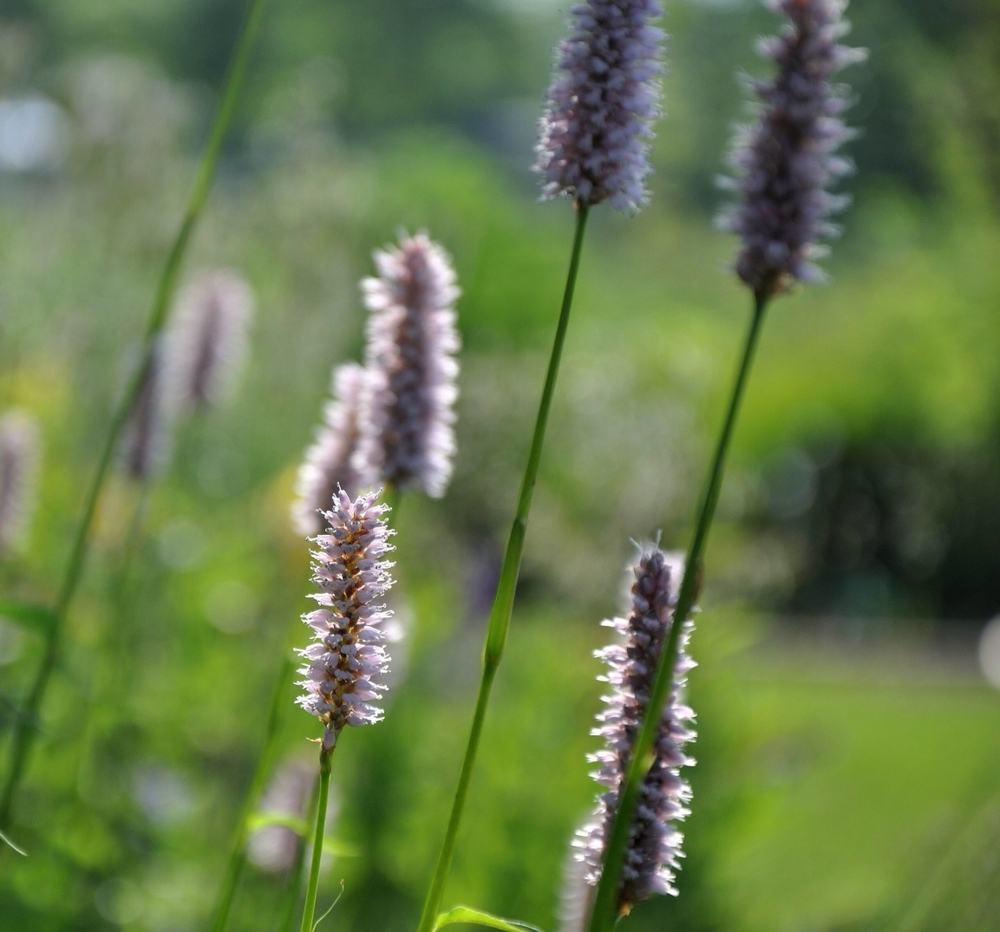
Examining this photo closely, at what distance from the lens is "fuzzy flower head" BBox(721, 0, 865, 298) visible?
3.67ft

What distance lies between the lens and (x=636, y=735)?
115 centimetres

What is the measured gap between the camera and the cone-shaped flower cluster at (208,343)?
350cm

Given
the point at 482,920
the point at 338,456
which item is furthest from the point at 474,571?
the point at 482,920

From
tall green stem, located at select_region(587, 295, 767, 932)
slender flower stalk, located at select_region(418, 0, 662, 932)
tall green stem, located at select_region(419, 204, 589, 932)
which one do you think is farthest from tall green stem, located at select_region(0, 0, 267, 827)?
tall green stem, located at select_region(587, 295, 767, 932)

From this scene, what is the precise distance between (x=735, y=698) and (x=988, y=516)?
1120 centimetres

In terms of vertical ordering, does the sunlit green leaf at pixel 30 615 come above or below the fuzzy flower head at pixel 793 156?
below

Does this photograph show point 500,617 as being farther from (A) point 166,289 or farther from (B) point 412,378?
(A) point 166,289

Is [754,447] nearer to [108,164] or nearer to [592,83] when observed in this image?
[108,164]

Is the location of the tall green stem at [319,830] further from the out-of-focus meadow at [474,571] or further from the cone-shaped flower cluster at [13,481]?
the cone-shaped flower cluster at [13,481]

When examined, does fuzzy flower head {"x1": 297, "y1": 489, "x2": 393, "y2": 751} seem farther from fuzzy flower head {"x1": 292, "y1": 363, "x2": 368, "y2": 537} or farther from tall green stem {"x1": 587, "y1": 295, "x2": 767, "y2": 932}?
fuzzy flower head {"x1": 292, "y1": 363, "x2": 368, "y2": 537}

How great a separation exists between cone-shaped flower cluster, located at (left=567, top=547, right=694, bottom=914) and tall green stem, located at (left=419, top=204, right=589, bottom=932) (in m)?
0.10

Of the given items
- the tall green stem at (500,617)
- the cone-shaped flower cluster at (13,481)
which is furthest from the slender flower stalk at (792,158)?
the cone-shaped flower cluster at (13,481)

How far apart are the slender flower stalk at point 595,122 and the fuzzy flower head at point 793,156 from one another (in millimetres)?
150

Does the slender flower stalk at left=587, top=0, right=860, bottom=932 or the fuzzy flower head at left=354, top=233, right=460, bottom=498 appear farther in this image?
the fuzzy flower head at left=354, top=233, right=460, bottom=498
